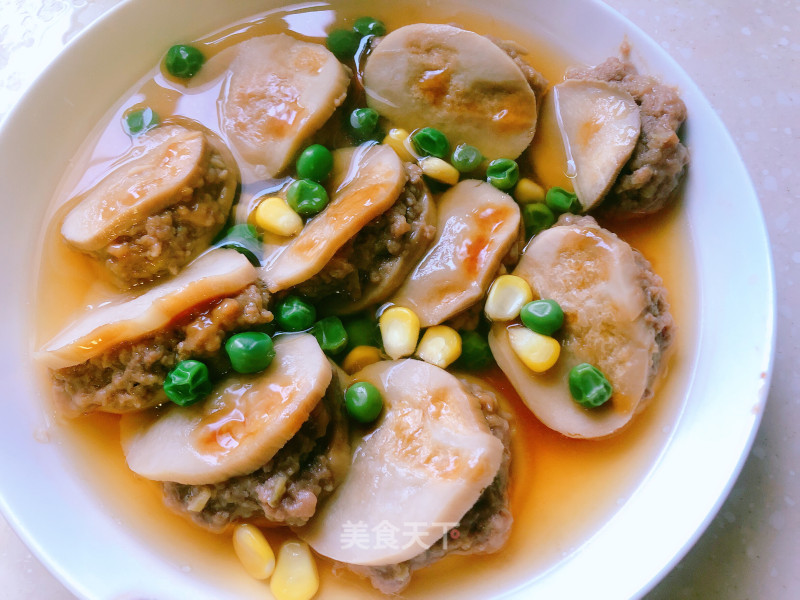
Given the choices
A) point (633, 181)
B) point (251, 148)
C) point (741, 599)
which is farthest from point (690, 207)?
point (251, 148)

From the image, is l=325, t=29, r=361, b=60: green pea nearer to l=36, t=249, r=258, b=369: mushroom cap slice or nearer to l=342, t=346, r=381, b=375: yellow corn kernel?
l=36, t=249, r=258, b=369: mushroom cap slice

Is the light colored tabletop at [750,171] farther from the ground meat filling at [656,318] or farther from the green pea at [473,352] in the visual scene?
the green pea at [473,352]

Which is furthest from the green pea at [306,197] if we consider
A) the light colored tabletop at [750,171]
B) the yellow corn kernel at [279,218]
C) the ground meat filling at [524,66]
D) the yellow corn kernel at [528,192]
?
the light colored tabletop at [750,171]

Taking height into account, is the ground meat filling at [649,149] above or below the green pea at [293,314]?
above

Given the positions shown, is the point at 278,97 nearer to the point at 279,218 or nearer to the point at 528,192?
the point at 279,218

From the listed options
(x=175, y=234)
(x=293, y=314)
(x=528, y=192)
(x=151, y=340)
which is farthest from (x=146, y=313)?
(x=528, y=192)

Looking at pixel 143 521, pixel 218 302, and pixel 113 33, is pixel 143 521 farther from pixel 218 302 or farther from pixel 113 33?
pixel 113 33

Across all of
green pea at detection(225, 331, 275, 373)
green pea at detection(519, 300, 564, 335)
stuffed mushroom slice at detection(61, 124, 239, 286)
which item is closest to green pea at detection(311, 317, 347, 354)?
green pea at detection(225, 331, 275, 373)
